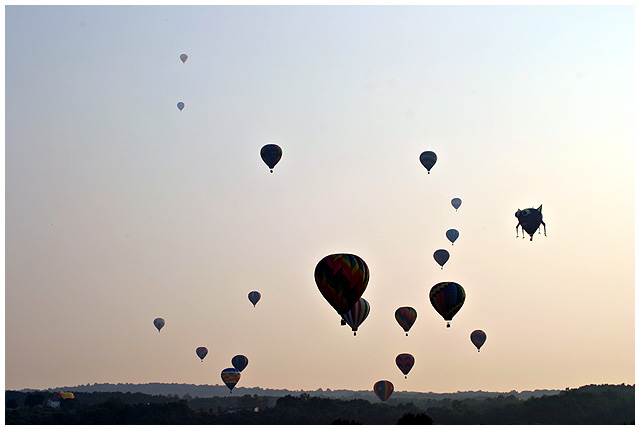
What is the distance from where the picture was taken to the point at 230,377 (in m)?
78.0

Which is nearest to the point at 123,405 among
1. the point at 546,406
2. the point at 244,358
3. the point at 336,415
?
the point at 336,415

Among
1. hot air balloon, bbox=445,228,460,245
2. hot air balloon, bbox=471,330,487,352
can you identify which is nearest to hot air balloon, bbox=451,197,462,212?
hot air balloon, bbox=445,228,460,245

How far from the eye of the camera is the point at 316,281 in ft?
163

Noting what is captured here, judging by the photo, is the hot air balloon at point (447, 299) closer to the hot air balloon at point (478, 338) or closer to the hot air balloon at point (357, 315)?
the hot air balloon at point (357, 315)

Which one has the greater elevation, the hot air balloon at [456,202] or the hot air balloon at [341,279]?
the hot air balloon at [341,279]

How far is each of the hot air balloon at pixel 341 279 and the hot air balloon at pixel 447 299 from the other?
13734mm

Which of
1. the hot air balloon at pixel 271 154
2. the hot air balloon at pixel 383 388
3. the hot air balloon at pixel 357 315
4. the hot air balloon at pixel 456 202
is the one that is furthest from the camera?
Answer: the hot air balloon at pixel 383 388

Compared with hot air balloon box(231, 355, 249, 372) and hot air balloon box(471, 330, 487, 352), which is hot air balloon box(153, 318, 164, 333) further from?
hot air balloon box(471, 330, 487, 352)

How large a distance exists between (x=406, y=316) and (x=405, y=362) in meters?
4.37

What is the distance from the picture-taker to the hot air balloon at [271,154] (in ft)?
198

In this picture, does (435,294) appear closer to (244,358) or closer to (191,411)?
(244,358)

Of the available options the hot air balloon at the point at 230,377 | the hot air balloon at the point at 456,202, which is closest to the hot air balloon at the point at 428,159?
the hot air balloon at the point at 456,202

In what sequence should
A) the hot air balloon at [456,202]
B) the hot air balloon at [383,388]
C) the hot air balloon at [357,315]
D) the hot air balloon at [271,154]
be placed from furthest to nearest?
the hot air balloon at [383,388] → the hot air balloon at [456,202] → the hot air balloon at [271,154] → the hot air balloon at [357,315]

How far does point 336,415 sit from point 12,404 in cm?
4471
